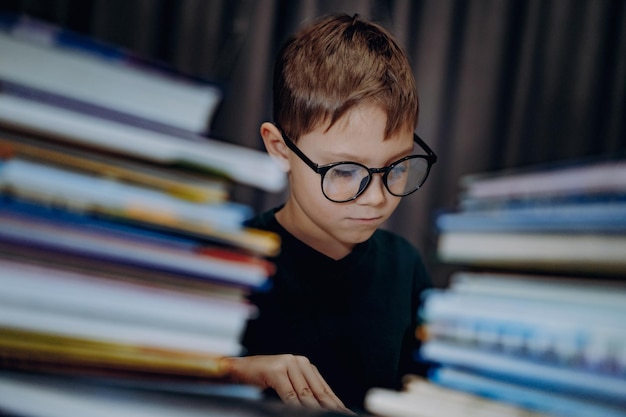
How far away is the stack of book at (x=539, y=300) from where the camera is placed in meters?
0.49

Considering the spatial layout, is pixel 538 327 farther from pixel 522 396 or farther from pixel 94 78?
pixel 94 78

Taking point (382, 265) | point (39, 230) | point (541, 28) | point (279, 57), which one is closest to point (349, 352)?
point (382, 265)

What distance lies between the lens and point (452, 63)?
1.46m

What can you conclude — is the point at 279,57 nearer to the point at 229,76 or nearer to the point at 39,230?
the point at 229,76

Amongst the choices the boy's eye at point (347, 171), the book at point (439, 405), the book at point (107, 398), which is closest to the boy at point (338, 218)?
the boy's eye at point (347, 171)

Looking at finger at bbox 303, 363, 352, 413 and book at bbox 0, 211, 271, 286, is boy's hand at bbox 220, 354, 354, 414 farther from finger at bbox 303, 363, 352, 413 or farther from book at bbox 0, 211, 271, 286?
book at bbox 0, 211, 271, 286

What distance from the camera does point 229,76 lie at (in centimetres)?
142

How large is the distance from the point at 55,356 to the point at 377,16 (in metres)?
1.12

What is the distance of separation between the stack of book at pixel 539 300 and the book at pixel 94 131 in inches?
11.7

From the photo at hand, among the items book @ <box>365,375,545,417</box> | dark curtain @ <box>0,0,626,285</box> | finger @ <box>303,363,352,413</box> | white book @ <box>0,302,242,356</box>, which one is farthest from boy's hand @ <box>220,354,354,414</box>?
dark curtain @ <box>0,0,626,285</box>

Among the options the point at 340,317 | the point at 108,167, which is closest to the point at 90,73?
the point at 108,167

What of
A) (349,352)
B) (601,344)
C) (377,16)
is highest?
(377,16)

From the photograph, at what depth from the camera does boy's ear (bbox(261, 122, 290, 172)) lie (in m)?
1.06

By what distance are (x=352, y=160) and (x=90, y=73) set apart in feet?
1.49
